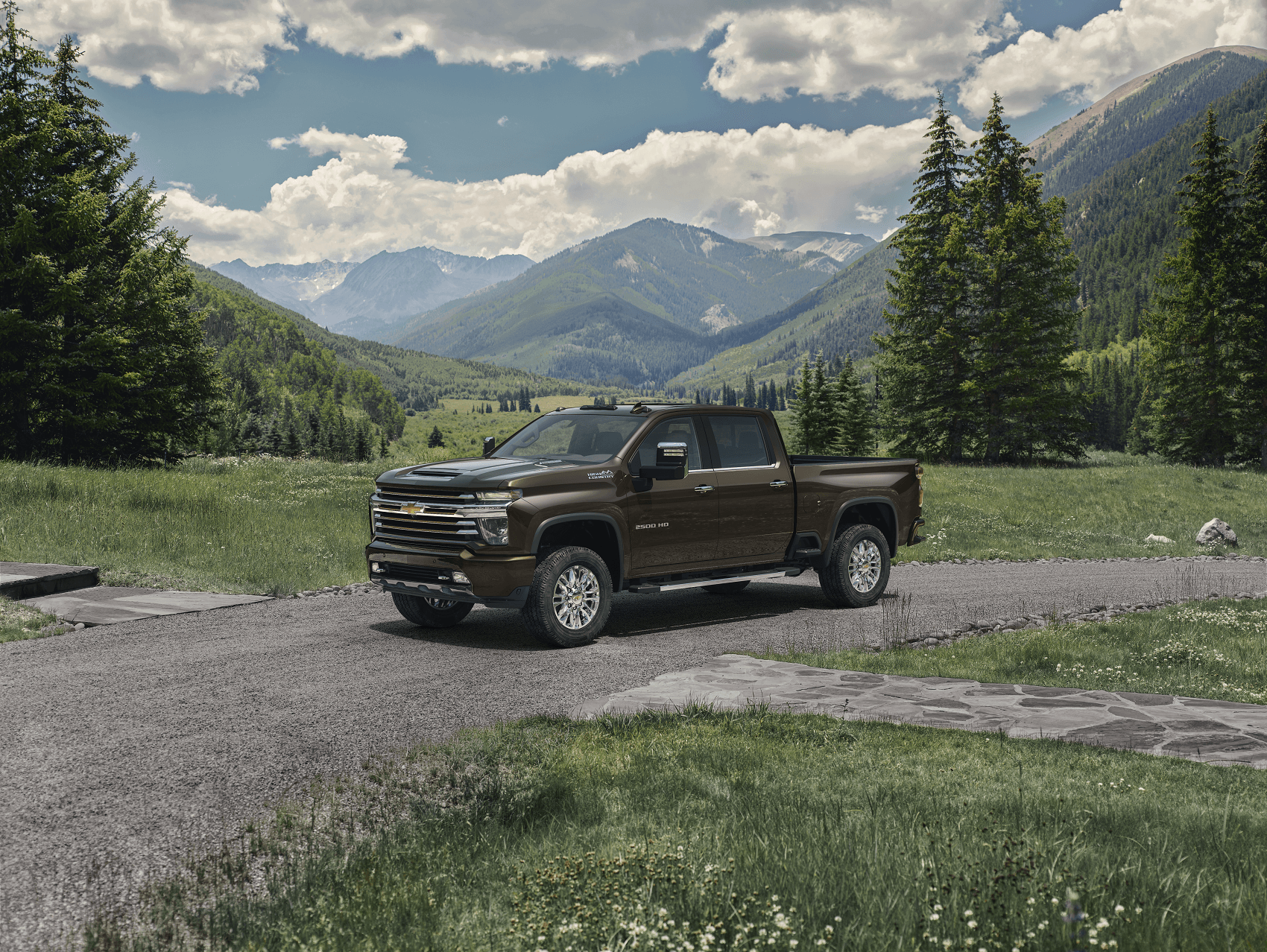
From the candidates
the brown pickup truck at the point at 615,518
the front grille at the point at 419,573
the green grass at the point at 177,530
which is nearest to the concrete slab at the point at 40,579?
the green grass at the point at 177,530

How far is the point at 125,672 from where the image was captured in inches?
292

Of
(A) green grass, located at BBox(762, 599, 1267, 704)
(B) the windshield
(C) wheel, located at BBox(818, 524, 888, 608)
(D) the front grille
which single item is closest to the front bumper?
Result: (D) the front grille

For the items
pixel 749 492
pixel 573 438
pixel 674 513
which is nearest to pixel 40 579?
pixel 573 438

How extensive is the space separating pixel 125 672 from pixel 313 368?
203297 mm

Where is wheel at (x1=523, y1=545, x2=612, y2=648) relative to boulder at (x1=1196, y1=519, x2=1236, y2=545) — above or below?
above

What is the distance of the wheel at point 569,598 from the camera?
28.4ft

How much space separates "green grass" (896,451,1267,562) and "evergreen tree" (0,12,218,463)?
21.5m

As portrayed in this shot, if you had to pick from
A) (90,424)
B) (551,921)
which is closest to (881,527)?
(551,921)

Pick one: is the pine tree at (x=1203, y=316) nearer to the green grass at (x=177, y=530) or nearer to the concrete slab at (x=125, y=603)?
the green grass at (x=177, y=530)

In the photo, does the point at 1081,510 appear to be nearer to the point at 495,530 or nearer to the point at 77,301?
the point at 495,530

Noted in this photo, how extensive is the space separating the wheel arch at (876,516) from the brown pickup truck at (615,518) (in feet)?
0.13

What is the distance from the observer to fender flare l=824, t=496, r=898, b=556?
446 inches

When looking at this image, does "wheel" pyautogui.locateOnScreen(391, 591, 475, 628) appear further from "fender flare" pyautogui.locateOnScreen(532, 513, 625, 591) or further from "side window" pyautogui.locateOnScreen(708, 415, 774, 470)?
"side window" pyautogui.locateOnScreen(708, 415, 774, 470)

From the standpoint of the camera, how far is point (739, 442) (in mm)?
10680
